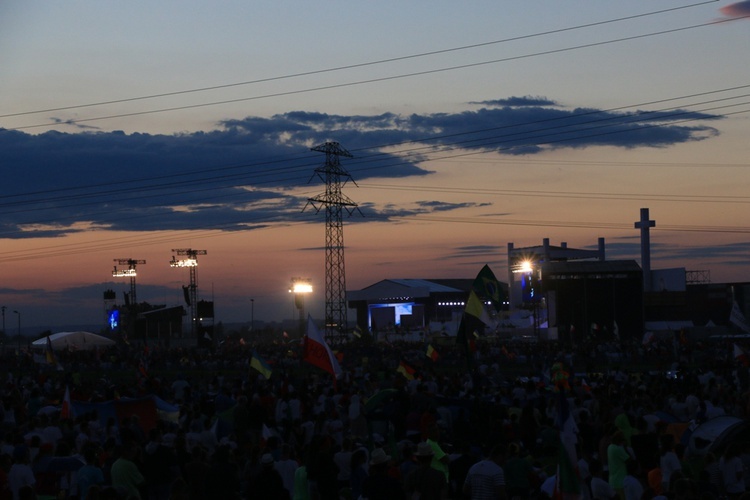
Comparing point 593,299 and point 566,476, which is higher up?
point 593,299

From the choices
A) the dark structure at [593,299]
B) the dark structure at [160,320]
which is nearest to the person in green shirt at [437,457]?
the dark structure at [593,299]

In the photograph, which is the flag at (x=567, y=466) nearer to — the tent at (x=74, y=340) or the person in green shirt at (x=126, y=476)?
the person in green shirt at (x=126, y=476)

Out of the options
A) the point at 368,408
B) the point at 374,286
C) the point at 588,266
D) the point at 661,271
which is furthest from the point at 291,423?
the point at 374,286

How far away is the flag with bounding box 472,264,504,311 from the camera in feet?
85.9

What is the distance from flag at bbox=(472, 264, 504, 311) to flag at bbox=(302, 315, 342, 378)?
19.8 ft

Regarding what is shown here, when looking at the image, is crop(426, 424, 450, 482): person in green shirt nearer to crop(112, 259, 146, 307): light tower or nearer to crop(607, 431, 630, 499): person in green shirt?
crop(607, 431, 630, 499): person in green shirt

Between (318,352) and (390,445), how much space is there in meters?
6.19

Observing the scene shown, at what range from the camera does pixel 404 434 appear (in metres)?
19.1

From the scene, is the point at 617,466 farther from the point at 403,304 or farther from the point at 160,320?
the point at 403,304

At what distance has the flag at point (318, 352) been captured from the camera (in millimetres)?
20953

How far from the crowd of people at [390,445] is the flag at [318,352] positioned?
85 cm

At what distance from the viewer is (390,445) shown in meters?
15.2

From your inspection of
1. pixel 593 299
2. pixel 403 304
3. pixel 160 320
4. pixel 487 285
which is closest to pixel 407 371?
pixel 487 285

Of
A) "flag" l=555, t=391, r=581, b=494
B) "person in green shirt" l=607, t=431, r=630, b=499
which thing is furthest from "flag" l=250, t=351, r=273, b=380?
"flag" l=555, t=391, r=581, b=494
